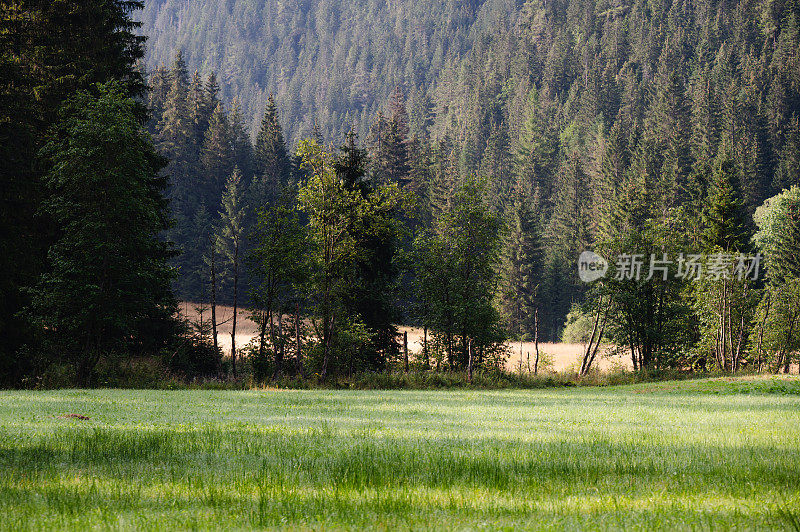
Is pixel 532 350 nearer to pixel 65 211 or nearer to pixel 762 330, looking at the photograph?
pixel 762 330

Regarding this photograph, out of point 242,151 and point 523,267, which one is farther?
point 242,151

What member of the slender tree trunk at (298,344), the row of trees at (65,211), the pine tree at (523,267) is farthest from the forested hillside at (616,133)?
the row of trees at (65,211)

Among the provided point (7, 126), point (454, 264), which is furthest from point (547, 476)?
point (454, 264)

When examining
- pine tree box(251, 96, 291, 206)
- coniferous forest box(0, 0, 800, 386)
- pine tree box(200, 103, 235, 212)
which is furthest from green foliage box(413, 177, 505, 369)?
pine tree box(200, 103, 235, 212)

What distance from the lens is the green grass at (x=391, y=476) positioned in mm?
4371

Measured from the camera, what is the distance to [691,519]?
14.3 feet

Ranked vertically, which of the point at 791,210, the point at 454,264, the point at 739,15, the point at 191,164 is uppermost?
the point at 739,15

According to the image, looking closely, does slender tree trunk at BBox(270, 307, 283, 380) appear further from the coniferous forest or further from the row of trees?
the row of trees

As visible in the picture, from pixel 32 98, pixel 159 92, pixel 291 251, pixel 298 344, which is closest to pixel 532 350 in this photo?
pixel 291 251

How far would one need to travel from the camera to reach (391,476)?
19.4 ft

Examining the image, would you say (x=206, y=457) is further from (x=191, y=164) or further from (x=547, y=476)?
(x=191, y=164)

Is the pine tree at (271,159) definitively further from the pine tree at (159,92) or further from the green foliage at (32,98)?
the green foliage at (32,98)

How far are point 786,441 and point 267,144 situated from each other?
10462 centimetres

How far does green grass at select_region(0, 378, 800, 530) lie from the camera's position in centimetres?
437
